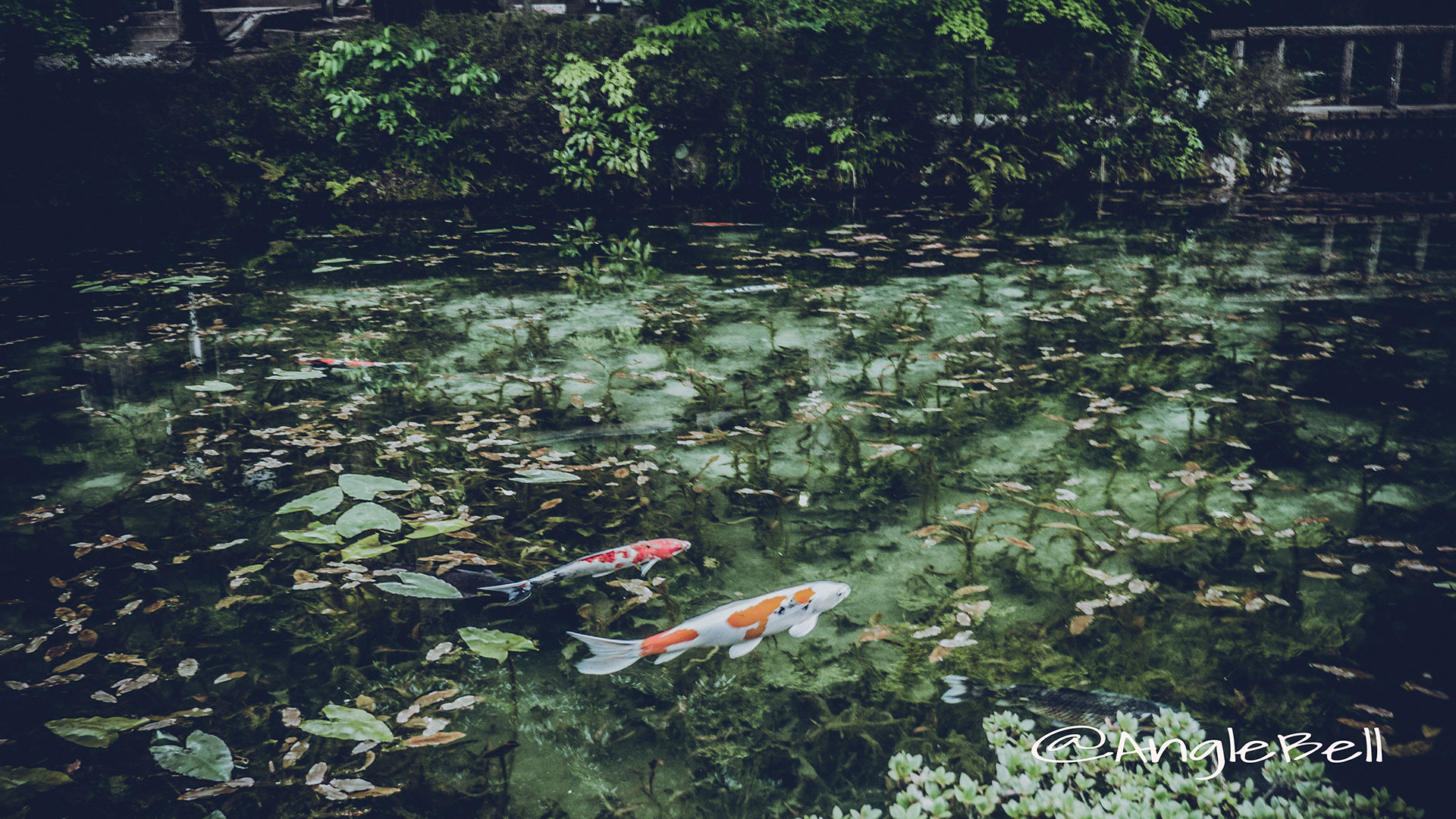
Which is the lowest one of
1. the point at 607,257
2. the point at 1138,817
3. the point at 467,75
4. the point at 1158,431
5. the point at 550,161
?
the point at 1138,817

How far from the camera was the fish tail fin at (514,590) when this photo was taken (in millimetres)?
2457

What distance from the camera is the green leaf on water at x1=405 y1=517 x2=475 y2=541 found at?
8.92 ft

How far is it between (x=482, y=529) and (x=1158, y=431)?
8.94 feet

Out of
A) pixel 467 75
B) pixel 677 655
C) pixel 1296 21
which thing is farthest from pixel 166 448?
pixel 1296 21

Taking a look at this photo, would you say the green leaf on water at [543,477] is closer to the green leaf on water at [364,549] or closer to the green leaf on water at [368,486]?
the green leaf on water at [368,486]

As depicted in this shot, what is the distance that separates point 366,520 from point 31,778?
41.9 inches

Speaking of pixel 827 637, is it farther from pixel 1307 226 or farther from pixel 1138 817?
pixel 1307 226

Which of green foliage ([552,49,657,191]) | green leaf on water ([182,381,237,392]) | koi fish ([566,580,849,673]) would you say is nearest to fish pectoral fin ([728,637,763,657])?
koi fish ([566,580,849,673])

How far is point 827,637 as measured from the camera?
2.27 m

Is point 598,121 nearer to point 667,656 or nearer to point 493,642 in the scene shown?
point 493,642

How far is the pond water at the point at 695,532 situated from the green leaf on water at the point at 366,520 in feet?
0.05

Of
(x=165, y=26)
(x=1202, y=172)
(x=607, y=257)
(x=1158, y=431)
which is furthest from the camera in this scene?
→ (x=165, y=26)

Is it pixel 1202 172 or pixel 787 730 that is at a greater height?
pixel 1202 172

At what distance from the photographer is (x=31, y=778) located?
180cm
